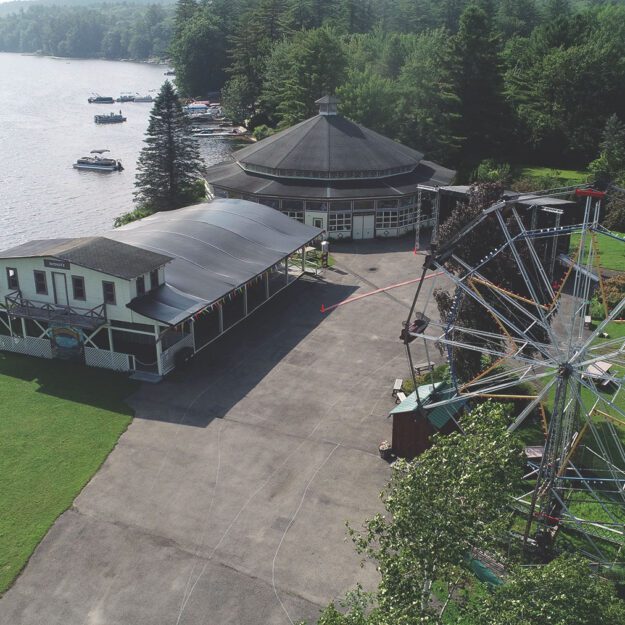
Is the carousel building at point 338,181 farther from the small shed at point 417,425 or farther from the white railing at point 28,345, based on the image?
the small shed at point 417,425

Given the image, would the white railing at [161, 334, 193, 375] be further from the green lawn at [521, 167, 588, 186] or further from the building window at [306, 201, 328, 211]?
the green lawn at [521, 167, 588, 186]

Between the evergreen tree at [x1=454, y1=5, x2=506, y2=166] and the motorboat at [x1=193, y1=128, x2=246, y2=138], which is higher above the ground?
the evergreen tree at [x1=454, y1=5, x2=506, y2=166]

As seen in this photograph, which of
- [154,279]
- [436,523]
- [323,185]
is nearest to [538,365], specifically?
[436,523]

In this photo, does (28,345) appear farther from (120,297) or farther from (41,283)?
(120,297)

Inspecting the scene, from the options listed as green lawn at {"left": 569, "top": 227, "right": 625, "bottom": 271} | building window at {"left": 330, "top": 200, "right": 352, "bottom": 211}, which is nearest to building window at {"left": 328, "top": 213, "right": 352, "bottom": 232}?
building window at {"left": 330, "top": 200, "right": 352, "bottom": 211}

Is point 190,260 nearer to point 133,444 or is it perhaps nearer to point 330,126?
point 133,444

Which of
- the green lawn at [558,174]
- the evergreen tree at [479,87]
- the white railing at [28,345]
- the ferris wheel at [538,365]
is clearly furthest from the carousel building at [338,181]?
the evergreen tree at [479,87]
